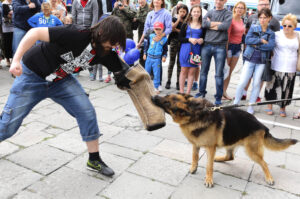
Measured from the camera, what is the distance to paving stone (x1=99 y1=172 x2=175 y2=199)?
2.90 metres

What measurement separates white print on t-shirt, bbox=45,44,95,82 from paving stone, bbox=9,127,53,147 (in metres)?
1.50

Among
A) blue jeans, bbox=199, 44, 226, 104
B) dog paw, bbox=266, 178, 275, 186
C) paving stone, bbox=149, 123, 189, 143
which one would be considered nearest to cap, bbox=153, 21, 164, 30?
blue jeans, bbox=199, 44, 226, 104

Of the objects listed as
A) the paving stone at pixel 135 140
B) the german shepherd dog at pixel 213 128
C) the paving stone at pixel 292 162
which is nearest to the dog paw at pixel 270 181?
the german shepherd dog at pixel 213 128

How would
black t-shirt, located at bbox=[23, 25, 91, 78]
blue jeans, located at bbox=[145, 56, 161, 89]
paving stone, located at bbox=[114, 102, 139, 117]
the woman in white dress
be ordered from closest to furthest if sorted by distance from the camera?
black t-shirt, located at bbox=[23, 25, 91, 78] → the woman in white dress → paving stone, located at bbox=[114, 102, 139, 117] → blue jeans, located at bbox=[145, 56, 161, 89]

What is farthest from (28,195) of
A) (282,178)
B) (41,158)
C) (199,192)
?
(282,178)

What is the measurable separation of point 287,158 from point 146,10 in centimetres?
524

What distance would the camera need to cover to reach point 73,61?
2.73m

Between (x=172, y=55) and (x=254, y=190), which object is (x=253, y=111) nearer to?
(x=172, y=55)

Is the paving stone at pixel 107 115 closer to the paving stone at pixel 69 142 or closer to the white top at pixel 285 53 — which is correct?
the paving stone at pixel 69 142

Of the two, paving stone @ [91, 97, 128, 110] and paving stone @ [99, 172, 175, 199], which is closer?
paving stone @ [99, 172, 175, 199]

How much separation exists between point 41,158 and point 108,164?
85 centimetres

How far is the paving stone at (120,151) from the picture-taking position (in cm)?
370

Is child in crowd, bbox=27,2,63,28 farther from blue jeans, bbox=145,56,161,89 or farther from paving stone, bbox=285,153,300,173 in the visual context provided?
paving stone, bbox=285,153,300,173

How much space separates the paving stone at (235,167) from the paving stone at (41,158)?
5.88ft
